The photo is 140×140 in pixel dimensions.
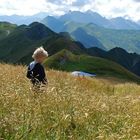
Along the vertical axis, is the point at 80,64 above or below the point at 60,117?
below

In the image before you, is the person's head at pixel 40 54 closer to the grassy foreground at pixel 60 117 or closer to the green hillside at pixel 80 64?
the grassy foreground at pixel 60 117

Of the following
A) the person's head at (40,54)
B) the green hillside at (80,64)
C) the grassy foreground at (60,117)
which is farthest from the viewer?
the green hillside at (80,64)

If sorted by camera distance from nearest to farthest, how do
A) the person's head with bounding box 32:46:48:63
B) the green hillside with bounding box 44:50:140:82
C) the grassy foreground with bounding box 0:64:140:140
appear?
the grassy foreground with bounding box 0:64:140:140 → the person's head with bounding box 32:46:48:63 → the green hillside with bounding box 44:50:140:82

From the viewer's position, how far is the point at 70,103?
6.70 meters

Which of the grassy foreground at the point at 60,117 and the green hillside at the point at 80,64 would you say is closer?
the grassy foreground at the point at 60,117

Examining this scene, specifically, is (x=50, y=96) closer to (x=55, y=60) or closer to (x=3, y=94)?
(x=3, y=94)

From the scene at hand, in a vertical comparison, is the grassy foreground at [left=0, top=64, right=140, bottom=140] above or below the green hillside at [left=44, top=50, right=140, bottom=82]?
above

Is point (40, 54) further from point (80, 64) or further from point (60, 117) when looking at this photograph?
point (80, 64)

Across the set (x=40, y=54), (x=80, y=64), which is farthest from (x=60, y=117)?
(x=80, y=64)

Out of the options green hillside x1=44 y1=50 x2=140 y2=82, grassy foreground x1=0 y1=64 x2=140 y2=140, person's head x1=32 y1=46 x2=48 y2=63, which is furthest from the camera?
green hillside x1=44 y1=50 x2=140 y2=82

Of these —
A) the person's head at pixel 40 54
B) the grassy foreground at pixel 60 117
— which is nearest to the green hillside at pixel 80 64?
Answer: the person's head at pixel 40 54

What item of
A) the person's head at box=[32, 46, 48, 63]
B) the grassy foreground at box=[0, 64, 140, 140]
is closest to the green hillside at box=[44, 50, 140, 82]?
the person's head at box=[32, 46, 48, 63]

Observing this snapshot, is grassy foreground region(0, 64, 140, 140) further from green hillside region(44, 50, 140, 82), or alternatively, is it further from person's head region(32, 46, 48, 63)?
green hillside region(44, 50, 140, 82)

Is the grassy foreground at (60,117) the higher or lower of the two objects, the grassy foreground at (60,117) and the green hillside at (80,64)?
the higher
